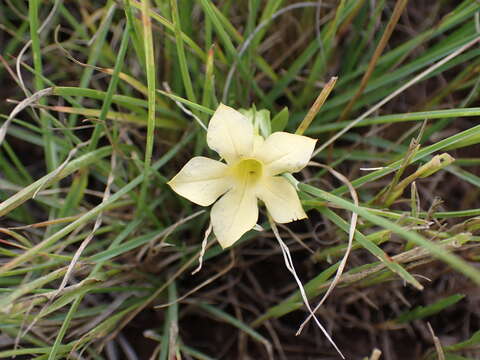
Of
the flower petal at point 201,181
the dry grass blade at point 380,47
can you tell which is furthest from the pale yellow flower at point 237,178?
the dry grass blade at point 380,47

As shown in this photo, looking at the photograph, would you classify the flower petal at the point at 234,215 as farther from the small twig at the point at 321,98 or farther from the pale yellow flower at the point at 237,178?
the small twig at the point at 321,98

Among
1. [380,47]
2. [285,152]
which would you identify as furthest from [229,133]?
[380,47]

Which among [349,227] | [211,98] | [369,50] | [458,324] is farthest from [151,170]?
[458,324]

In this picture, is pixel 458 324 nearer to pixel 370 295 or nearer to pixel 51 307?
pixel 370 295

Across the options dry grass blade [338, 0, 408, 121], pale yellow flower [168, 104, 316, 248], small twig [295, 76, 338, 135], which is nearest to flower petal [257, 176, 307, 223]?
pale yellow flower [168, 104, 316, 248]

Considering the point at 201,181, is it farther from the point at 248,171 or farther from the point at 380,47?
the point at 380,47
